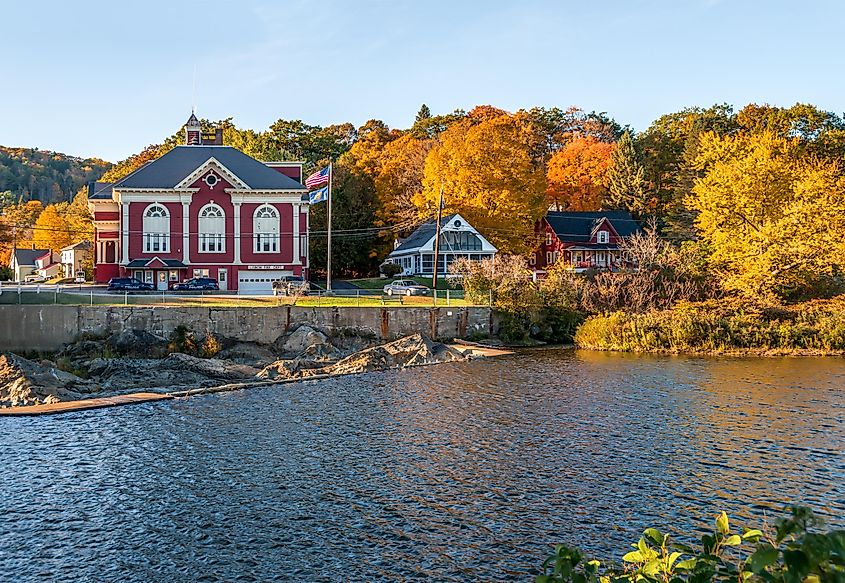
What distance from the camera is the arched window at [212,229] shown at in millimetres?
54844

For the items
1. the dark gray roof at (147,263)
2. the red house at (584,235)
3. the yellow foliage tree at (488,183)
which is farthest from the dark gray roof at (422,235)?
the dark gray roof at (147,263)

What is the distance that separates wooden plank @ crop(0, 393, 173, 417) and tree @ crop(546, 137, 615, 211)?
6738cm

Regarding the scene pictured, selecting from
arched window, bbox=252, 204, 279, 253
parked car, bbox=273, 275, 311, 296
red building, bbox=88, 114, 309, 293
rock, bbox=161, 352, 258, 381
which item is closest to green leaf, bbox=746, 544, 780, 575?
rock, bbox=161, 352, 258, 381

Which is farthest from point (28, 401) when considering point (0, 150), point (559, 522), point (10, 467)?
point (0, 150)

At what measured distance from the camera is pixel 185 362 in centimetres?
3197

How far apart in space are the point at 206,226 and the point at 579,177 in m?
48.3

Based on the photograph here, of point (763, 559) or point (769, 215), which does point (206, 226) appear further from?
point (763, 559)

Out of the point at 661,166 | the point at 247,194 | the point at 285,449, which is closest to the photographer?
the point at 285,449

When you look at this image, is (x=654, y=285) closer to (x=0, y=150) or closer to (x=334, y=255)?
(x=334, y=255)

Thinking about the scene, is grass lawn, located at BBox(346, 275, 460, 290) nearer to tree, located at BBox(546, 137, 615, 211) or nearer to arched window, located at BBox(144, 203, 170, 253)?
arched window, located at BBox(144, 203, 170, 253)

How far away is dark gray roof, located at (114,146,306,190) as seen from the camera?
179ft

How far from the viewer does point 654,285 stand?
157 ft

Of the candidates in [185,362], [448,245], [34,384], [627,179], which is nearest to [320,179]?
[185,362]

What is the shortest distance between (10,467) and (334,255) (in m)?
54.1
